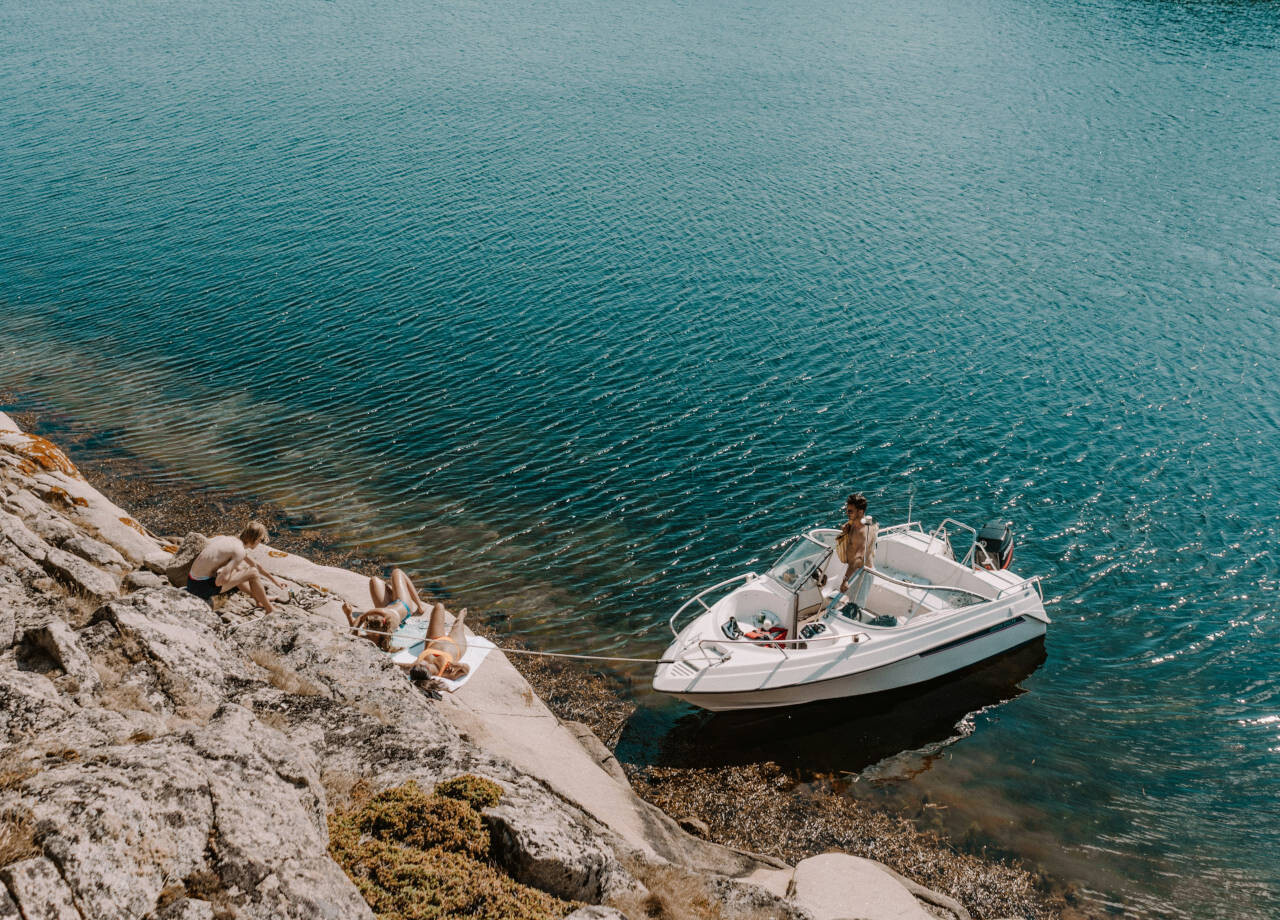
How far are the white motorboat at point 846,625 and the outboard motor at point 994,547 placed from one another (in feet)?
0.07

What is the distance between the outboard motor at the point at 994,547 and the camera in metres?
19.7

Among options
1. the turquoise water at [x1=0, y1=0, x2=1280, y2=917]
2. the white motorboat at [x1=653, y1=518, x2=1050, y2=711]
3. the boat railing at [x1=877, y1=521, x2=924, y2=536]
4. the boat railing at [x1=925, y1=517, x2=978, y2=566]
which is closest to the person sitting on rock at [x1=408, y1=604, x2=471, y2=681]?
the turquoise water at [x1=0, y1=0, x2=1280, y2=917]

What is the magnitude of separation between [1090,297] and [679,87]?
34.5 meters

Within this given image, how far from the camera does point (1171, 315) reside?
3167 cm

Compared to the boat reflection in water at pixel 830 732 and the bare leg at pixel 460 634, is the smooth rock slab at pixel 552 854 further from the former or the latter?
the bare leg at pixel 460 634

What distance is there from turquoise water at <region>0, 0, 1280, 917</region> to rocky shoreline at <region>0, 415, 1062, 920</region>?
1.89m

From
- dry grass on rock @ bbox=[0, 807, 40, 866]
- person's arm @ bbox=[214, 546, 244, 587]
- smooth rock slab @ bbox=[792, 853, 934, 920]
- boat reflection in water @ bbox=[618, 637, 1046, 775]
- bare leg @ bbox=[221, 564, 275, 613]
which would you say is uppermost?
Answer: dry grass on rock @ bbox=[0, 807, 40, 866]

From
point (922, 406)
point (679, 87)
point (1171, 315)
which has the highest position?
point (679, 87)

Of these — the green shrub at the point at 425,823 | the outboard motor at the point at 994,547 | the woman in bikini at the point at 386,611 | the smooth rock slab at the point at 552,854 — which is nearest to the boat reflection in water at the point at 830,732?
the outboard motor at the point at 994,547

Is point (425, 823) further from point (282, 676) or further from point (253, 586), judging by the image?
point (253, 586)

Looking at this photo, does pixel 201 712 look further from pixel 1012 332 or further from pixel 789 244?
pixel 789 244

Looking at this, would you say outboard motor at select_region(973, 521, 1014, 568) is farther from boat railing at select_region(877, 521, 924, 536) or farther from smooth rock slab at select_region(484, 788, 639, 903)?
smooth rock slab at select_region(484, 788, 639, 903)

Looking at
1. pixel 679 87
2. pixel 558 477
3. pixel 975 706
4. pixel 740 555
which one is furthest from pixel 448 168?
pixel 975 706

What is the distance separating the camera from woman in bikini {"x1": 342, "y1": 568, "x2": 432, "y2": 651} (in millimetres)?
16125
